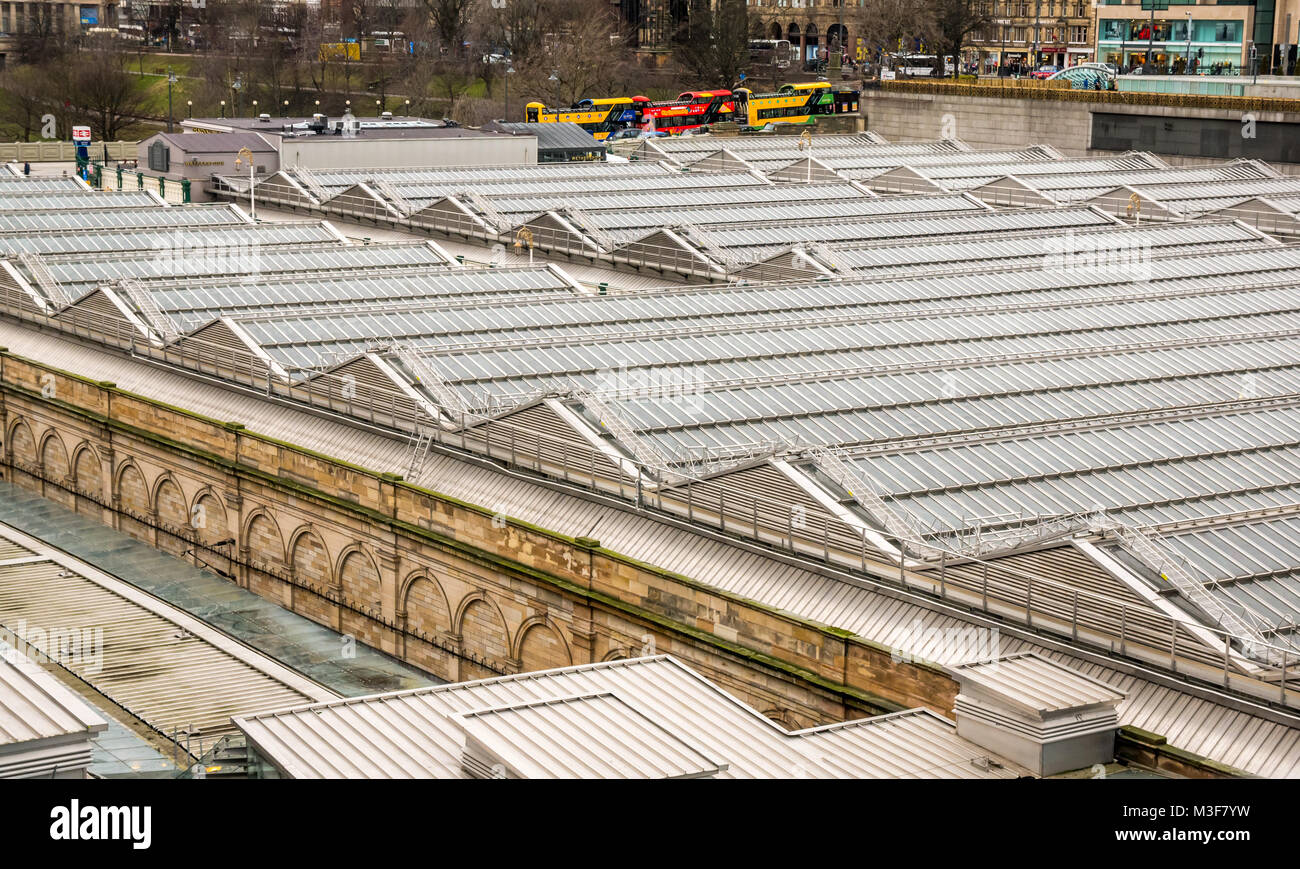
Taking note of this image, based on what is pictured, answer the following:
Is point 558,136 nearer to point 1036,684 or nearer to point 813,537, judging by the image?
point 813,537

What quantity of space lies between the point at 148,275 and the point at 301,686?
44.9 metres

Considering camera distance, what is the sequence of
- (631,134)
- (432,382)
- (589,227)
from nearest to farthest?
(432,382)
(589,227)
(631,134)

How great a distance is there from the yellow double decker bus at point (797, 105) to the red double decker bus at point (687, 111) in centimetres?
408

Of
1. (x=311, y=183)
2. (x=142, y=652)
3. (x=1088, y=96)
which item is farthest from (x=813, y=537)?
(x=1088, y=96)

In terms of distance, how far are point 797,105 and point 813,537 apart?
462 ft

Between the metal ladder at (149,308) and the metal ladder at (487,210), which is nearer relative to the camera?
the metal ladder at (149,308)

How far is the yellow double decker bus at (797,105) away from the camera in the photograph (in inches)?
7121

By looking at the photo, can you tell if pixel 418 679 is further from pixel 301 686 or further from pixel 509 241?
pixel 509 241

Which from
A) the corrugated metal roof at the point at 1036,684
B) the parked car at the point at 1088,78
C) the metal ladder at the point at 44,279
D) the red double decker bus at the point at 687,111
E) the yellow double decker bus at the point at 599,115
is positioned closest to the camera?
the corrugated metal roof at the point at 1036,684

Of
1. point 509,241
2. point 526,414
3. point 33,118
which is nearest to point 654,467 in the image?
point 526,414

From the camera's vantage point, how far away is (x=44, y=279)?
81188 millimetres

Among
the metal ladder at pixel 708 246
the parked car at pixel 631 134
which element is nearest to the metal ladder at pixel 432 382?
the metal ladder at pixel 708 246

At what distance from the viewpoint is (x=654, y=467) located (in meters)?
51.3

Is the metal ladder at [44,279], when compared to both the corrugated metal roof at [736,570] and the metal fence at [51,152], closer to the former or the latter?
the corrugated metal roof at [736,570]
